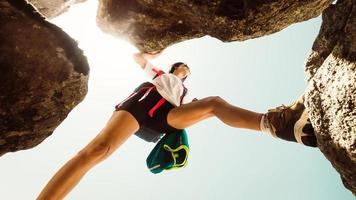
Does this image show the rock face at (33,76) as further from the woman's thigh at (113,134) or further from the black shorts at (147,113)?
the black shorts at (147,113)

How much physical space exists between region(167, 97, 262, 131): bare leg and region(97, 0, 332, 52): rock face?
3.78 ft

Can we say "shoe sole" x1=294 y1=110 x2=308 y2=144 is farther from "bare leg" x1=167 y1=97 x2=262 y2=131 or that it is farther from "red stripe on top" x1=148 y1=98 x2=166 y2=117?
"red stripe on top" x1=148 y1=98 x2=166 y2=117

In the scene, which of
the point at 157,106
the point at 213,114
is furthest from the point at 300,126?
the point at 157,106

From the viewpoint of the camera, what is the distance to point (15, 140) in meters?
3.51

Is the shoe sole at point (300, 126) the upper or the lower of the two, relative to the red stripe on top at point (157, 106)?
upper

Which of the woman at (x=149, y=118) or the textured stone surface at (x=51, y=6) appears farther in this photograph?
the textured stone surface at (x=51, y=6)

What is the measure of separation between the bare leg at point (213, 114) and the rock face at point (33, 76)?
236 centimetres

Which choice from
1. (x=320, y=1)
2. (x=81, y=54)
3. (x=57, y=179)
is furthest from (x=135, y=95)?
(x=320, y=1)

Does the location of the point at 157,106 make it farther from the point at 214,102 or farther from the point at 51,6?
the point at 51,6

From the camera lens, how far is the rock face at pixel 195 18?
155 inches

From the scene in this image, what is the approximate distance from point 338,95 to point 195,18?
2068 mm

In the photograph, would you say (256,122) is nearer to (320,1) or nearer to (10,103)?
(320,1)

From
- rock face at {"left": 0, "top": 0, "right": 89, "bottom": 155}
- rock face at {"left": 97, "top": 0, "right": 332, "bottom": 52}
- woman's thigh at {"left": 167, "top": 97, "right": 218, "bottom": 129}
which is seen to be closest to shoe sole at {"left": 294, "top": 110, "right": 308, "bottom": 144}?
rock face at {"left": 97, "top": 0, "right": 332, "bottom": 52}

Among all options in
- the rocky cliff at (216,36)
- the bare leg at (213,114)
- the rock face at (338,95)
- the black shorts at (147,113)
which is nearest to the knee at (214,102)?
the bare leg at (213,114)
